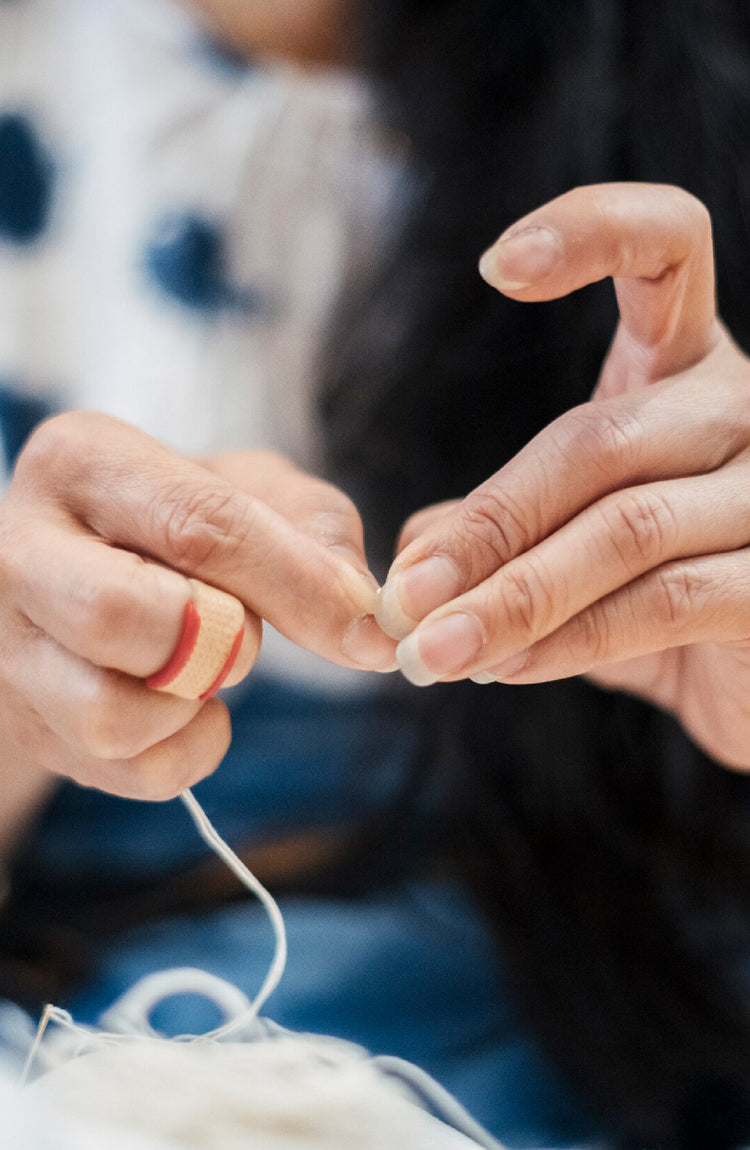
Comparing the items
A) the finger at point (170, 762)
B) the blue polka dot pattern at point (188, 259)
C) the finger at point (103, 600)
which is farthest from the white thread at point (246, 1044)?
the blue polka dot pattern at point (188, 259)

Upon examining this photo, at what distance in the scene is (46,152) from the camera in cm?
104

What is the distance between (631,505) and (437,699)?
60cm

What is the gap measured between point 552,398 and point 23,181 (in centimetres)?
67

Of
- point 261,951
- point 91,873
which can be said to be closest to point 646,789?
point 261,951

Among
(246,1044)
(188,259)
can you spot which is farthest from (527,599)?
(188,259)

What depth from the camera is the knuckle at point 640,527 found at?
52cm

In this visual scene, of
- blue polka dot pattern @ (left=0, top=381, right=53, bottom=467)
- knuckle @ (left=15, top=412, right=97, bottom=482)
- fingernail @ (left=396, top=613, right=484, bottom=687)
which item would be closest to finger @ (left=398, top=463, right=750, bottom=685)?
fingernail @ (left=396, top=613, right=484, bottom=687)

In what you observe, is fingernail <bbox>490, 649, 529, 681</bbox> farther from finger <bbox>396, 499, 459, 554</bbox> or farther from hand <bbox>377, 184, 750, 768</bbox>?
finger <bbox>396, 499, 459, 554</bbox>

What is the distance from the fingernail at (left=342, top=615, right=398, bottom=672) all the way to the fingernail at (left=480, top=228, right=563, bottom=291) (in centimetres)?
22

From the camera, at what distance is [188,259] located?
3.40 ft

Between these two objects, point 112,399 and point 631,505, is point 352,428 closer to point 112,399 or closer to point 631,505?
point 112,399

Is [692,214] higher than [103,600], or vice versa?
[692,214]

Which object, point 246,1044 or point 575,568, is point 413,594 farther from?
point 246,1044

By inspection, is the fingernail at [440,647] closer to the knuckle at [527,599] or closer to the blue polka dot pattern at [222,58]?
the knuckle at [527,599]
